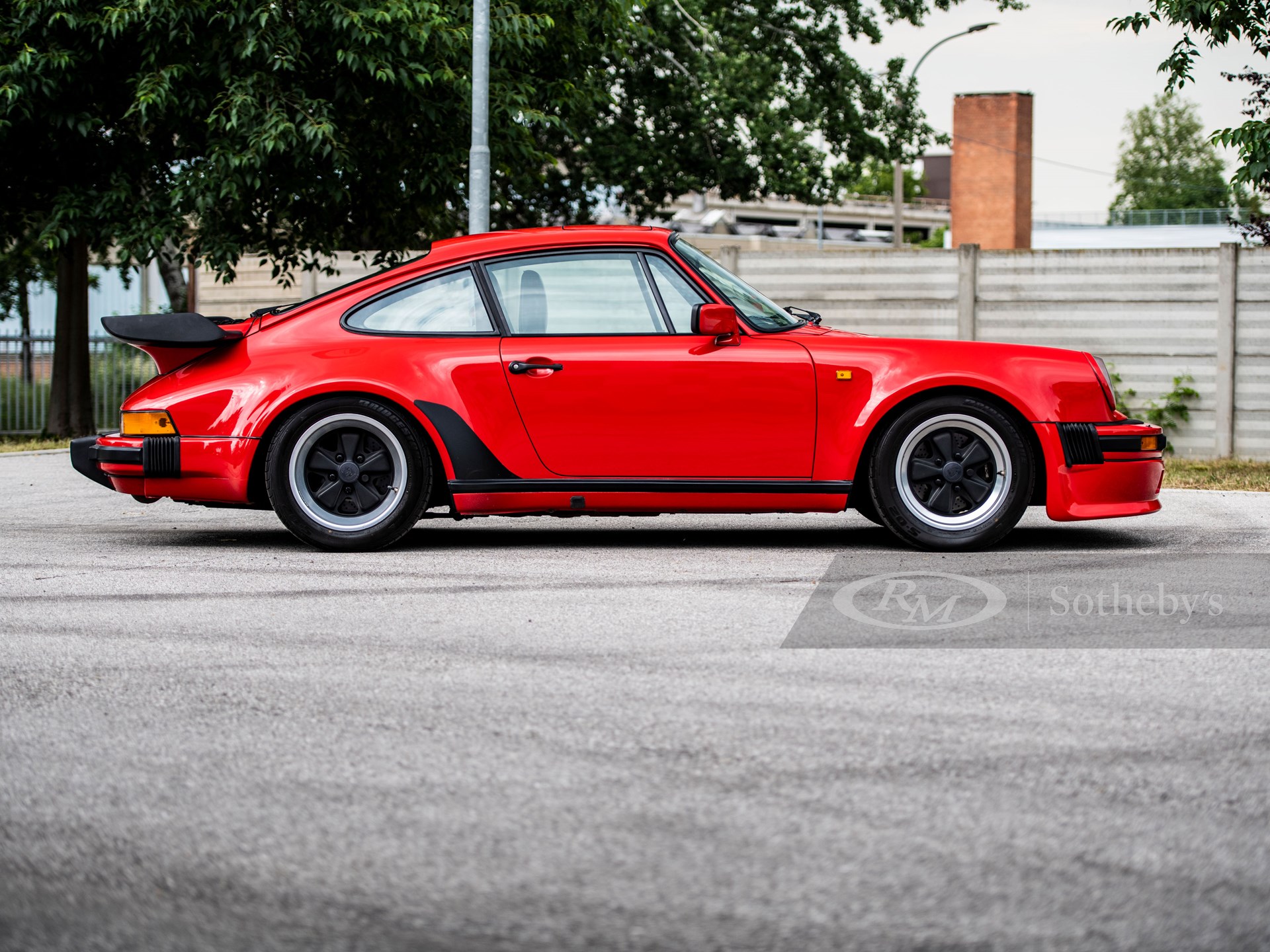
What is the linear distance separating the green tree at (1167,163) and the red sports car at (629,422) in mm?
100696

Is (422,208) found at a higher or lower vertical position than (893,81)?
lower

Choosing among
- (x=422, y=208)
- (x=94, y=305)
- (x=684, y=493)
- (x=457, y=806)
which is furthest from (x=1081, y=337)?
(x=94, y=305)

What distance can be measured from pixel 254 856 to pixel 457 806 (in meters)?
0.45

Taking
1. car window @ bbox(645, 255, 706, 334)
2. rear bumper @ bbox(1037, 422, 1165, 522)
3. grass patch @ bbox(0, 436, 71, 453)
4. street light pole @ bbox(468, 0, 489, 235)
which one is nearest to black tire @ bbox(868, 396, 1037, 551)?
rear bumper @ bbox(1037, 422, 1165, 522)

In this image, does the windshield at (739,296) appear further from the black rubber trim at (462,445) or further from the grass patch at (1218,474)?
the grass patch at (1218,474)

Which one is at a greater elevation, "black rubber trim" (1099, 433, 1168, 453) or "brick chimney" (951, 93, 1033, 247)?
"brick chimney" (951, 93, 1033, 247)

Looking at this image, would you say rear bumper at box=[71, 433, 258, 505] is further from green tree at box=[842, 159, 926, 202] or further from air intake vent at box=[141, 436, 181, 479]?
green tree at box=[842, 159, 926, 202]

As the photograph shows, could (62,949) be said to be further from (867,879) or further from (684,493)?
(684,493)

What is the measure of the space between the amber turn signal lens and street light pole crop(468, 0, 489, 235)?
597cm

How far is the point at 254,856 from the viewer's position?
289 cm

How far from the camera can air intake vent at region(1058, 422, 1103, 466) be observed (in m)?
6.77

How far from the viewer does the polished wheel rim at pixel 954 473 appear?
6777 mm

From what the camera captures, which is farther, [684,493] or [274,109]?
[274,109]

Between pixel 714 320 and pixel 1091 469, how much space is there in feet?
5.88
